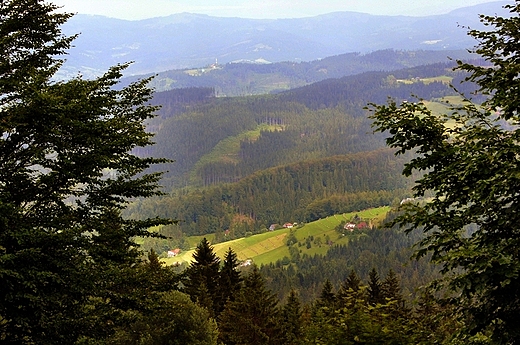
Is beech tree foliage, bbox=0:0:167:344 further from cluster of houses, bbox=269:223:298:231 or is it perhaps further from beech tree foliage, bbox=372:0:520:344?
cluster of houses, bbox=269:223:298:231

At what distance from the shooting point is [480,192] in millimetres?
6988

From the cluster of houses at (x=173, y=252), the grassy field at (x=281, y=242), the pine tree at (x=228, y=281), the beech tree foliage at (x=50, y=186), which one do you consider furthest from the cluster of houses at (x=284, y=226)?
the beech tree foliage at (x=50, y=186)

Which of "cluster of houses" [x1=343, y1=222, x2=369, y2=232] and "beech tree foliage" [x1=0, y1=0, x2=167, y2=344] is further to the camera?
"cluster of houses" [x1=343, y1=222, x2=369, y2=232]

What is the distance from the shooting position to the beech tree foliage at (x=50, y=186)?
9.50 m

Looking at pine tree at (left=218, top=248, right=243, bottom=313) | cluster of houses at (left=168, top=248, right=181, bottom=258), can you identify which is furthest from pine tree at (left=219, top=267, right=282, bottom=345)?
cluster of houses at (left=168, top=248, right=181, bottom=258)

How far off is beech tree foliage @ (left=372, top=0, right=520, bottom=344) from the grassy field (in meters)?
124

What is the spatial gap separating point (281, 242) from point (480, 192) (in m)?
146

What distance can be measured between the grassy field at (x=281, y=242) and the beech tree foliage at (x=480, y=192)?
124375 millimetres

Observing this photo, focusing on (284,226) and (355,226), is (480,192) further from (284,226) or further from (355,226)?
(284,226)

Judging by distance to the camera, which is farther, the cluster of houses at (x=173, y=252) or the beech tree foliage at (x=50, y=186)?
the cluster of houses at (x=173, y=252)

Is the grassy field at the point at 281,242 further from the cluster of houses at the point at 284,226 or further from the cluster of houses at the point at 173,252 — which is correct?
the cluster of houses at the point at 284,226

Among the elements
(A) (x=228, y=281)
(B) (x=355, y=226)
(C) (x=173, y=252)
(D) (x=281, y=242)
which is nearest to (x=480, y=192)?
(A) (x=228, y=281)

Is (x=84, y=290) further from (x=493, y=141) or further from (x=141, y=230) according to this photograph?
(x=493, y=141)

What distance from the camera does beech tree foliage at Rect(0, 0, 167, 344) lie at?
9500 millimetres
